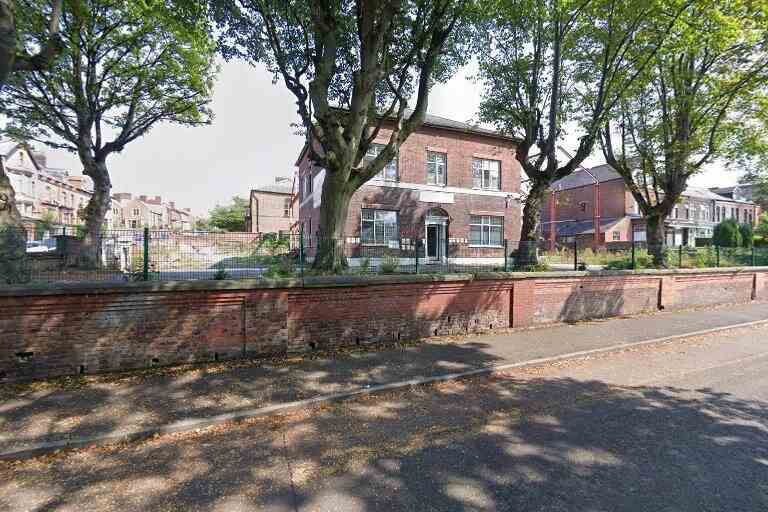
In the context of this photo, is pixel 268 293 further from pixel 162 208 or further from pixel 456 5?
pixel 162 208

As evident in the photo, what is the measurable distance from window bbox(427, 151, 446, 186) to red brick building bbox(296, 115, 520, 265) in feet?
0.20

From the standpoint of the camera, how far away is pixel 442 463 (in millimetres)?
3512

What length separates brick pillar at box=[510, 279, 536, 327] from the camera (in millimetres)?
9062

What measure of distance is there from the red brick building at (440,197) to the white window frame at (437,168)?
0.06 meters

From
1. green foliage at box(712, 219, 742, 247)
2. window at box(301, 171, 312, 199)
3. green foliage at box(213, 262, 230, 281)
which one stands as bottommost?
green foliage at box(213, 262, 230, 281)

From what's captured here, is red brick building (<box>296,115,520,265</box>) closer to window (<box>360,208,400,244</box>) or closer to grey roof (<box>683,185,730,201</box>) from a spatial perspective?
window (<box>360,208,400,244</box>)

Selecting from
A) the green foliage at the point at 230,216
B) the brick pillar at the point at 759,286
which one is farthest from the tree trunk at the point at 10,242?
the green foliage at the point at 230,216

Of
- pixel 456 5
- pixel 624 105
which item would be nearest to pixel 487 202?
pixel 624 105

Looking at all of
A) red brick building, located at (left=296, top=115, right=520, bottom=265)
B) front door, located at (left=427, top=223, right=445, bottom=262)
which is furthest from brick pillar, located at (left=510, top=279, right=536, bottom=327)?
front door, located at (left=427, top=223, right=445, bottom=262)

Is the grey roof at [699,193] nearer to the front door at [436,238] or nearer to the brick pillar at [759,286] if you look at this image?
the brick pillar at [759,286]

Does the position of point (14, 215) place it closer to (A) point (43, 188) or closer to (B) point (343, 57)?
(B) point (343, 57)

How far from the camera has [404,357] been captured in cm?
675

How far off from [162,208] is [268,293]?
379 feet

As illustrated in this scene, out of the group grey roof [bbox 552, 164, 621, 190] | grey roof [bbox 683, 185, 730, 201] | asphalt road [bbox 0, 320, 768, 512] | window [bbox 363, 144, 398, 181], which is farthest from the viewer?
grey roof [bbox 683, 185, 730, 201]
